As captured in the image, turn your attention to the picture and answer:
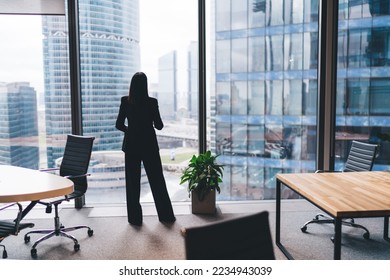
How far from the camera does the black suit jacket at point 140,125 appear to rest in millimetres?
3594

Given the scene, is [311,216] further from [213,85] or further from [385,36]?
[385,36]

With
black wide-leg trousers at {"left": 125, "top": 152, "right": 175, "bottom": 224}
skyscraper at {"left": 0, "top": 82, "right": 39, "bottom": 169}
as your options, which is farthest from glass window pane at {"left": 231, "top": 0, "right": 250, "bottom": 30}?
skyscraper at {"left": 0, "top": 82, "right": 39, "bottom": 169}

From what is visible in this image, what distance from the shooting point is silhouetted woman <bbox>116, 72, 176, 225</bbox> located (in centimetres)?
358

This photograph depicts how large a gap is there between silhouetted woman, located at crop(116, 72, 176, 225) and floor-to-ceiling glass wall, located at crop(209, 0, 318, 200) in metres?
0.92

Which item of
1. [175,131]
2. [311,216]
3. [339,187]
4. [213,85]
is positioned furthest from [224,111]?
[339,187]

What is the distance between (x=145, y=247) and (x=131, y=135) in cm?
112

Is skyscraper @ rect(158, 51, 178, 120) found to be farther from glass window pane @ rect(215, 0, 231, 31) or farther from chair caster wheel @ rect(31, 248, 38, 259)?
chair caster wheel @ rect(31, 248, 38, 259)

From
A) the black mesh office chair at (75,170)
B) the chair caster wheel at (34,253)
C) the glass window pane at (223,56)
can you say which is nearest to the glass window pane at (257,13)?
the glass window pane at (223,56)

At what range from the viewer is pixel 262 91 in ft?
14.6

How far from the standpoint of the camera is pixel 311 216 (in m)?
3.89

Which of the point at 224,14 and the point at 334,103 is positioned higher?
the point at 224,14

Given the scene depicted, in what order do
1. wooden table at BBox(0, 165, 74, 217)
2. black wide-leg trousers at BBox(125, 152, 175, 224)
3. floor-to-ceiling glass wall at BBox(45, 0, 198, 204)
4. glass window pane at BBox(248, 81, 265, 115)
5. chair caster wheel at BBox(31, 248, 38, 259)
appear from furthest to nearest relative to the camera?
glass window pane at BBox(248, 81, 265, 115) < floor-to-ceiling glass wall at BBox(45, 0, 198, 204) < black wide-leg trousers at BBox(125, 152, 175, 224) < chair caster wheel at BBox(31, 248, 38, 259) < wooden table at BBox(0, 165, 74, 217)

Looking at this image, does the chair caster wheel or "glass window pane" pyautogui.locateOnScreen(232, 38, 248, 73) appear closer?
the chair caster wheel

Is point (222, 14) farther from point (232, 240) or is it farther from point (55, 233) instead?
point (232, 240)
